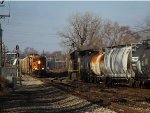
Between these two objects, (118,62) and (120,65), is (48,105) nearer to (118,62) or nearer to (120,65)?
(120,65)

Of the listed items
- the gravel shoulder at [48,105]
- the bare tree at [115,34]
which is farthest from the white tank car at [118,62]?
the bare tree at [115,34]

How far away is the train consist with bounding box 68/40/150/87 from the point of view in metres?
26.3

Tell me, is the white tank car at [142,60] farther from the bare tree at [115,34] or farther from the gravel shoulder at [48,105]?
the bare tree at [115,34]

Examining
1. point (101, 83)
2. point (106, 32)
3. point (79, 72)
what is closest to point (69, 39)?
point (106, 32)

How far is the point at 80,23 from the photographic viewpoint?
370ft

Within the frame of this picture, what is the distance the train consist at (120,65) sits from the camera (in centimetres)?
2633

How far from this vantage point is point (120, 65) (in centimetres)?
3011

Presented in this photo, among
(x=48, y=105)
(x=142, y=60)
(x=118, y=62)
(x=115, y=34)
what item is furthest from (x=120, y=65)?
(x=115, y=34)

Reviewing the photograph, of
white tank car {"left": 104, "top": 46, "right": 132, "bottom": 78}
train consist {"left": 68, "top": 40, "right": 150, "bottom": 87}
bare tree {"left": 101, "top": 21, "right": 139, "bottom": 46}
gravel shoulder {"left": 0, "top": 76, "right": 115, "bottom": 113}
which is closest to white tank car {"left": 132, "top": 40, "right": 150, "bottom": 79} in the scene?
train consist {"left": 68, "top": 40, "right": 150, "bottom": 87}

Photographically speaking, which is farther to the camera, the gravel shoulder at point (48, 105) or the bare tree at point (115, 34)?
the bare tree at point (115, 34)

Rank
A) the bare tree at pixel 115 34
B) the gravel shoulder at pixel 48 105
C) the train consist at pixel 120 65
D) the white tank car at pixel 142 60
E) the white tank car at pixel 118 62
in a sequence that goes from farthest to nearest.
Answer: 1. the bare tree at pixel 115 34
2. the white tank car at pixel 118 62
3. the train consist at pixel 120 65
4. the white tank car at pixel 142 60
5. the gravel shoulder at pixel 48 105

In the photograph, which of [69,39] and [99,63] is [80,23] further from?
[99,63]

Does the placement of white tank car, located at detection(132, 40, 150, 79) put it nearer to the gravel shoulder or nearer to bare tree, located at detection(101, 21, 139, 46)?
the gravel shoulder

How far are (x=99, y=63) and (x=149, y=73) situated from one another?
12.4m
